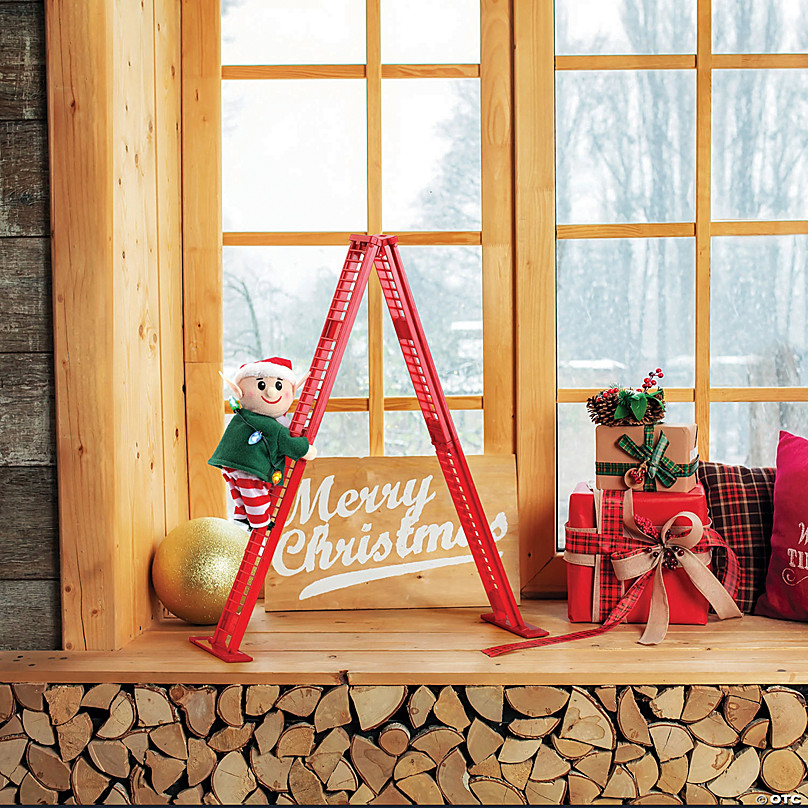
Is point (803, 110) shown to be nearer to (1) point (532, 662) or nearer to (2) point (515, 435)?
(2) point (515, 435)

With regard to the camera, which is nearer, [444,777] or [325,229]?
[444,777]

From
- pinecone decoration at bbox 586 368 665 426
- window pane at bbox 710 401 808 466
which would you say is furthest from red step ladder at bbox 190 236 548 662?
window pane at bbox 710 401 808 466

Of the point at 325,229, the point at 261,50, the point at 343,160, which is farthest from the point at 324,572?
the point at 261,50

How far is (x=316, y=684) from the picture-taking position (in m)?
1.53

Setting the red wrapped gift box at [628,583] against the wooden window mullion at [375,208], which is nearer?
the red wrapped gift box at [628,583]

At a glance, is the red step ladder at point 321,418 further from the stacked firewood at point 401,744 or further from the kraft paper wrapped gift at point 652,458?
the kraft paper wrapped gift at point 652,458

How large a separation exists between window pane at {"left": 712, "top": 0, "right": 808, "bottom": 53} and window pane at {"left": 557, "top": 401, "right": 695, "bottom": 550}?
91 cm

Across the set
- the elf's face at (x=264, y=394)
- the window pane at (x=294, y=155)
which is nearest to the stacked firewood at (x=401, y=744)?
the elf's face at (x=264, y=394)

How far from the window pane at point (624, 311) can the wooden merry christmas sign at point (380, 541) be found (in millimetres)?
400

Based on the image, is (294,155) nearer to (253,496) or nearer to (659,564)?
(253,496)

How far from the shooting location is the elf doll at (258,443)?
5.45ft

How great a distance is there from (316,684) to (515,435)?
2.71 feet

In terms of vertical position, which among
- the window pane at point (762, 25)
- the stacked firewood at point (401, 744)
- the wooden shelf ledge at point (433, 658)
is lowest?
the stacked firewood at point (401, 744)

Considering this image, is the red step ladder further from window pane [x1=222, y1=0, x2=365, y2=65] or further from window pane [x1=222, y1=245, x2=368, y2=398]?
window pane [x1=222, y1=0, x2=365, y2=65]
